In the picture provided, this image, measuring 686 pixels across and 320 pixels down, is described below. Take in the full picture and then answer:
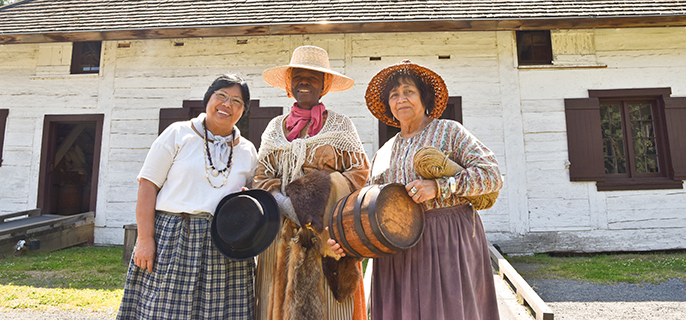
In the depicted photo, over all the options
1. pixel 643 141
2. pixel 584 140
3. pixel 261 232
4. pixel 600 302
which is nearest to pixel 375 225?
pixel 261 232

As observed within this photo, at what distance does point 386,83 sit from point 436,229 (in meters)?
0.94

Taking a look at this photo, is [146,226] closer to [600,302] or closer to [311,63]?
[311,63]

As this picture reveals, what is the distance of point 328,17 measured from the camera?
6098mm

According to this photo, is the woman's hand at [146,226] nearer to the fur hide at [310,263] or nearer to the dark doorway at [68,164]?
the fur hide at [310,263]

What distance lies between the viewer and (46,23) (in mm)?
6570

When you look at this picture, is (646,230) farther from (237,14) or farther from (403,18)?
(237,14)

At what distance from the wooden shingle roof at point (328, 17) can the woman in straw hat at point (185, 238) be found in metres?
4.36

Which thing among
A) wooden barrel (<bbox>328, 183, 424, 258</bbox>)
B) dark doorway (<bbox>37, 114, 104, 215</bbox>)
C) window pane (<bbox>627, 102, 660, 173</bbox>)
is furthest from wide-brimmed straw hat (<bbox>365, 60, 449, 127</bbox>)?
dark doorway (<bbox>37, 114, 104, 215</bbox>)

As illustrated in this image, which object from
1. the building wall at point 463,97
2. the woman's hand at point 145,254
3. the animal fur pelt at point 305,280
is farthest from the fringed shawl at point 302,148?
the building wall at point 463,97

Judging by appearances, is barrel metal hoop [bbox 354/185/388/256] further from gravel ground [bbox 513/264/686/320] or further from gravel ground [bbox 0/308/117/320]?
gravel ground [bbox 0/308/117/320]

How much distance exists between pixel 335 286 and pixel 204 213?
87 centimetres

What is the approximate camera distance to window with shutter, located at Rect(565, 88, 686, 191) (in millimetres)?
5867

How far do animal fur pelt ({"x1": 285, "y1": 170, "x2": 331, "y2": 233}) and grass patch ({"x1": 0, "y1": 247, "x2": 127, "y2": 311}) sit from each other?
2848 mm

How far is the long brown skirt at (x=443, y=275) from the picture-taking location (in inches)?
65.0
